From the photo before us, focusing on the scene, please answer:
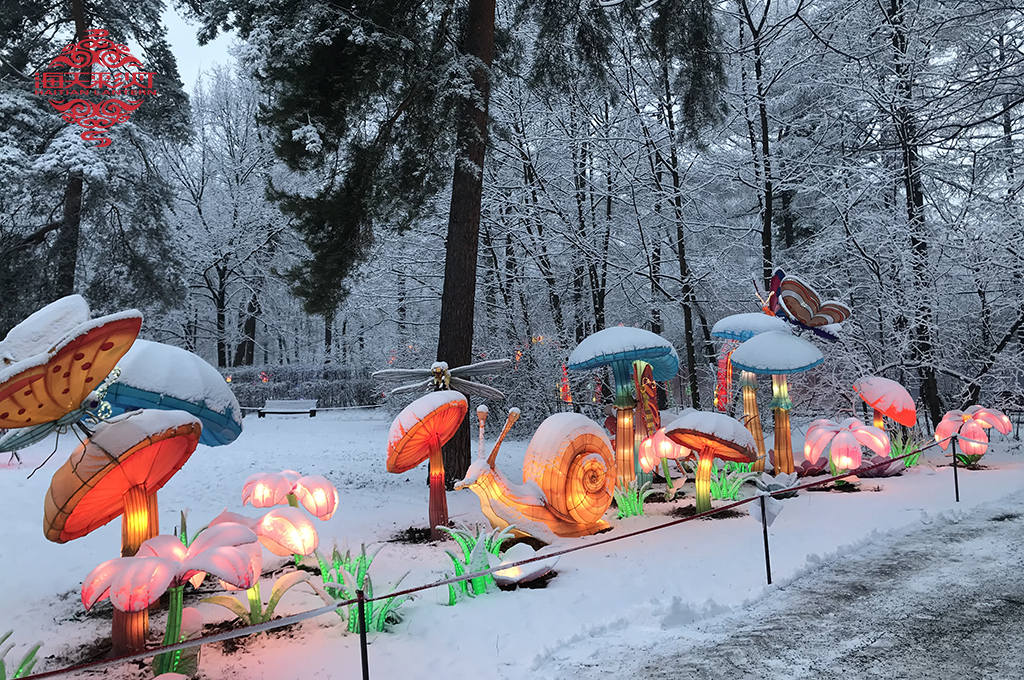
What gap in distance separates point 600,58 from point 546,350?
6.85 meters

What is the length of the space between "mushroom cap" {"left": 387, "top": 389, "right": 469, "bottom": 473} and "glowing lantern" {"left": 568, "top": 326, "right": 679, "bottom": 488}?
8.49ft

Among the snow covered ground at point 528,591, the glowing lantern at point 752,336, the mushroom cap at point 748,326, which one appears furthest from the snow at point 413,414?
the mushroom cap at point 748,326

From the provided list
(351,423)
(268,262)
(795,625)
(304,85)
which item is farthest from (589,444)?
(268,262)

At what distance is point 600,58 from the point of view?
10984 mm

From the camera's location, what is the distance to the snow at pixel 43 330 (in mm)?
3566

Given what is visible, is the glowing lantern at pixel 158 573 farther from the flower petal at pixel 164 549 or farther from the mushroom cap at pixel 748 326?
the mushroom cap at pixel 748 326

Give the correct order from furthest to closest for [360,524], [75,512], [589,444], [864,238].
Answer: [864,238] → [360,524] → [589,444] → [75,512]

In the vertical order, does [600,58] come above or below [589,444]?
above

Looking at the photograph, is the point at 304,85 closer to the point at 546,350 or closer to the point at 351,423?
the point at 546,350

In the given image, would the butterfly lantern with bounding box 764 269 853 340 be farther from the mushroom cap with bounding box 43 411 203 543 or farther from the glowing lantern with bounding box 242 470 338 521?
the mushroom cap with bounding box 43 411 203 543

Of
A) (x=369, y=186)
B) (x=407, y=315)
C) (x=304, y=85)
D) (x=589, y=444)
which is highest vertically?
(x=304, y=85)

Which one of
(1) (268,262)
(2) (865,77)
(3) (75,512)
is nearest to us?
(3) (75,512)

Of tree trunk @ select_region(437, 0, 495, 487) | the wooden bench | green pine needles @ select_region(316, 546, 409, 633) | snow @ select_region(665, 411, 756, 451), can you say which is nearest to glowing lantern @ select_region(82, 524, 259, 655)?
green pine needles @ select_region(316, 546, 409, 633)

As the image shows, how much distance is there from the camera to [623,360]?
8.89 m
